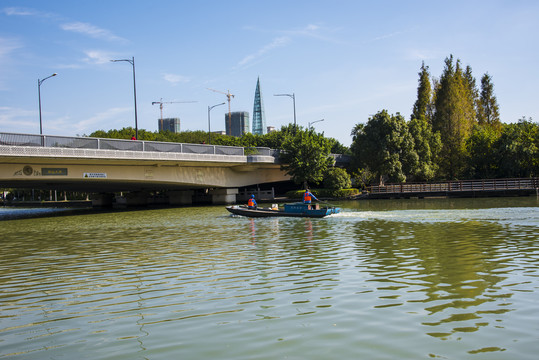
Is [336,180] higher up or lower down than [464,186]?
higher up

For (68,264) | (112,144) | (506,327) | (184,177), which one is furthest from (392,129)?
(506,327)

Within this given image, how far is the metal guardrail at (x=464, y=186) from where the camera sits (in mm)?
57750

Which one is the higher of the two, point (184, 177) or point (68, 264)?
point (184, 177)

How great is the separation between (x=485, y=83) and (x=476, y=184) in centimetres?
4306

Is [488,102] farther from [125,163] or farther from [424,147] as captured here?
[125,163]

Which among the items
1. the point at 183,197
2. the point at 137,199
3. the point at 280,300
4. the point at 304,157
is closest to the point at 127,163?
the point at 183,197

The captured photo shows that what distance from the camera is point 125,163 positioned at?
48.4 meters

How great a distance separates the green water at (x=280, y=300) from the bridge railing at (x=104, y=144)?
19707 mm

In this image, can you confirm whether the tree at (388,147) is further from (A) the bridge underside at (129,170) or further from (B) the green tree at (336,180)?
(A) the bridge underside at (129,170)

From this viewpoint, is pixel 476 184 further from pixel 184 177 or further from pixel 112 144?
pixel 112 144

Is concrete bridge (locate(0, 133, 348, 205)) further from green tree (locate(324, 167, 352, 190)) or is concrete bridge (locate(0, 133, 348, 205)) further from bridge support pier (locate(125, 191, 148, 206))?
bridge support pier (locate(125, 191, 148, 206))

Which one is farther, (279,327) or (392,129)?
(392,129)

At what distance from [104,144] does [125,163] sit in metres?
5.45

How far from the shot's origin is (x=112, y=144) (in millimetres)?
43750
